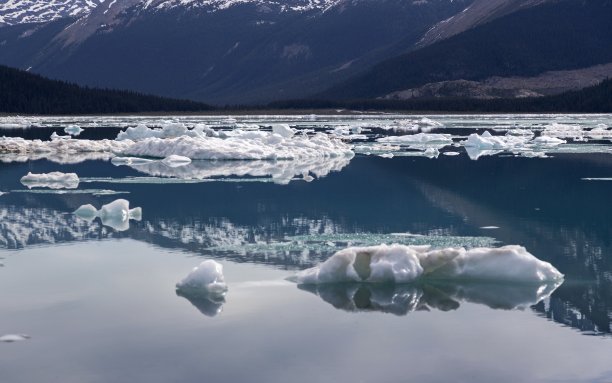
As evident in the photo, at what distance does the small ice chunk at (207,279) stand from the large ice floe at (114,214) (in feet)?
19.8

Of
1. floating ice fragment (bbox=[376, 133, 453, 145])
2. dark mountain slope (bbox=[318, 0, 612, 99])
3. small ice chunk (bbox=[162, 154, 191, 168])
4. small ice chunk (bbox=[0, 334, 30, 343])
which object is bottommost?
floating ice fragment (bbox=[376, 133, 453, 145])

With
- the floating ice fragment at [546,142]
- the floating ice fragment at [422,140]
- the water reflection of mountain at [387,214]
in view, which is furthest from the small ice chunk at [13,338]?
the floating ice fragment at [422,140]

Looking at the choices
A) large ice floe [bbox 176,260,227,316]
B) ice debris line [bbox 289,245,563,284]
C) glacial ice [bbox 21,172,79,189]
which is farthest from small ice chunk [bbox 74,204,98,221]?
ice debris line [bbox 289,245,563,284]

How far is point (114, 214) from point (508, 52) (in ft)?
554

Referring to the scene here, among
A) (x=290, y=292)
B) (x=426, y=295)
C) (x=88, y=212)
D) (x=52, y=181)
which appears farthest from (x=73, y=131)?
(x=426, y=295)

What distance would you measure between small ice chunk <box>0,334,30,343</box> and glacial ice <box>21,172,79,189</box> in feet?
50.8

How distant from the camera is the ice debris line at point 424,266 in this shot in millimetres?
12109

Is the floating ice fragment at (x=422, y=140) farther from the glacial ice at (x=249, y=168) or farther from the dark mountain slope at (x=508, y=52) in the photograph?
the dark mountain slope at (x=508, y=52)

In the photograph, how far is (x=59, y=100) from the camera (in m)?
118

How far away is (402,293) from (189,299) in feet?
8.79

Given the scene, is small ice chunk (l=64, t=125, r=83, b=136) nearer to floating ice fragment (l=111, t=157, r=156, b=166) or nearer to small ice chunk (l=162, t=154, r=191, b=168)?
floating ice fragment (l=111, t=157, r=156, b=166)

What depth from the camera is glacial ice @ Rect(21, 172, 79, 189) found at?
83.1 ft

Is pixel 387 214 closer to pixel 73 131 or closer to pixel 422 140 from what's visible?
pixel 422 140

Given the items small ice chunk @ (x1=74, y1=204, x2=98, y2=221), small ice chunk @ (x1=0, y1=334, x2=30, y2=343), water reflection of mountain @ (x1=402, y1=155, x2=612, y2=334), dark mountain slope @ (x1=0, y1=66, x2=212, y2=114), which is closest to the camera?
small ice chunk @ (x1=0, y1=334, x2=30, y2=343)
